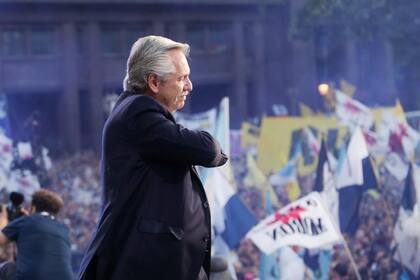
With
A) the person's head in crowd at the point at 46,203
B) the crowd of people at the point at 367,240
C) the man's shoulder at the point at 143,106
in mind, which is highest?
the man's shoulder at the point at 143,106

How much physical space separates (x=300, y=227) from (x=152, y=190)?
4682 mm

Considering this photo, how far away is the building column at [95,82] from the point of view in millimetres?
25688

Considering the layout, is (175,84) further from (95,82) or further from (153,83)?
(95,82)

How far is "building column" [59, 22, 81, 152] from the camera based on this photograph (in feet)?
83.0

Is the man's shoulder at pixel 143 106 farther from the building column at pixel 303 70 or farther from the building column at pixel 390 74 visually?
the building column at pixel 303 70

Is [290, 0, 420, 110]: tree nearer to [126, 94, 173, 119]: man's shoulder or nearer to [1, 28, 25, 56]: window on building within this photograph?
[1, 28, 25, 56]: window on building

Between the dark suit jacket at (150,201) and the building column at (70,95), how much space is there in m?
23.3

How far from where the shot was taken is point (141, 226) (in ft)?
6.22

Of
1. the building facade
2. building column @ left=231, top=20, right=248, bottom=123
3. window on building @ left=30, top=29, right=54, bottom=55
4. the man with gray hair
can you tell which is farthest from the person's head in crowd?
building column @ left=231, top=20, right=248, bottom=123

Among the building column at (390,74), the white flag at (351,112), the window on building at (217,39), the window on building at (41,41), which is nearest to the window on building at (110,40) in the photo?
the window on building at (41,41)

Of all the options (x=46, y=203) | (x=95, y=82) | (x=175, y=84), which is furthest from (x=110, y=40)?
(x=175, y=84)

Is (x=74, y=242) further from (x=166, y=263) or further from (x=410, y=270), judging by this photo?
(x=166, y=263)

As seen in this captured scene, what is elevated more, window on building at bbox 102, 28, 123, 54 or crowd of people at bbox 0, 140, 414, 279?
window on building at bbox 102, 28, 123, 54

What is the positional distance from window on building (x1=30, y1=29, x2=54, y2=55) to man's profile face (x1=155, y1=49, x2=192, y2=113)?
2385 centimetres
